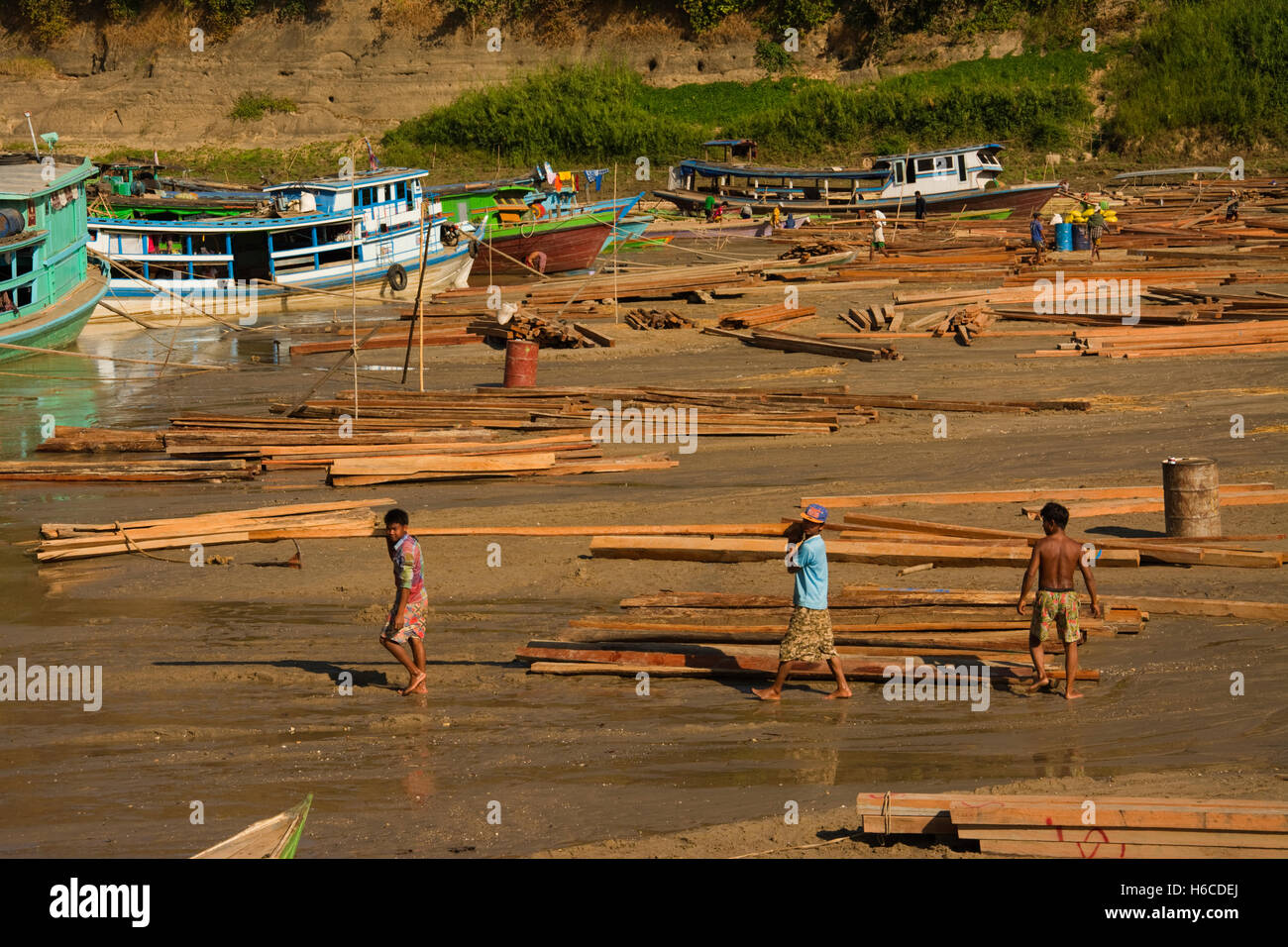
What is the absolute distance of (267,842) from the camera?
6027mm

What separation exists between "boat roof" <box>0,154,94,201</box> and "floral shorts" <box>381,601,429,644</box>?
2038cm

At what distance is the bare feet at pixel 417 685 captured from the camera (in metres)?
9.30

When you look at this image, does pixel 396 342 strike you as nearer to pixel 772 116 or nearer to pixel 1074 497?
pixel 1074 497

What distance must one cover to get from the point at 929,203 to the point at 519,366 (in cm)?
2711

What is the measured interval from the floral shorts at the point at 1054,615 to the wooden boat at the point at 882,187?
3493 centimetres

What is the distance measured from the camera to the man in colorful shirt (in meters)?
9.25

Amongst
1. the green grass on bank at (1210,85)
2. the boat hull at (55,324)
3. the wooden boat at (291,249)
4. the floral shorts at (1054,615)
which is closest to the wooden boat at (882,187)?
the green grass on bank at (1210,85)

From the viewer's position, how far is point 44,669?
9.95m

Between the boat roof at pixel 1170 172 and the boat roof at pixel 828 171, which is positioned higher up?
the boat roof at pixel 1170 172

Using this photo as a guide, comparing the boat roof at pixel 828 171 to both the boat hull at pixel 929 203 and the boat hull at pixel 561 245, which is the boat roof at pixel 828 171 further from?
the boat hull at pixel 561 245

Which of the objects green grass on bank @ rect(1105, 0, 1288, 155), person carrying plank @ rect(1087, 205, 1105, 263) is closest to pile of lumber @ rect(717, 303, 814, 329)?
person carrying plank @ rect(1087, 205, 1105, 263)

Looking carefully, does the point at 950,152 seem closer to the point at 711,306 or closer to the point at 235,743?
the point at 711,306
